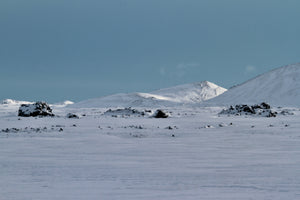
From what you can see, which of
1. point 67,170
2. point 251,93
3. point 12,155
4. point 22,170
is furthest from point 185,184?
point 251,93

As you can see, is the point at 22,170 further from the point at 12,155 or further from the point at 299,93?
the point at 299,93

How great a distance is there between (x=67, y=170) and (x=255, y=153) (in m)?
4.74

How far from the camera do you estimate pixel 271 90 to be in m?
80.8

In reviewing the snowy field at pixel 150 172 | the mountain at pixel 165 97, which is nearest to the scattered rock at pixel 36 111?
the snowy field at pixel 150 172

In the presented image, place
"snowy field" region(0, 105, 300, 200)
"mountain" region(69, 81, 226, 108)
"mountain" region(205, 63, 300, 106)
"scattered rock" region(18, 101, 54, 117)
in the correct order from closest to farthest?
"snowy field" region(0, 105, 300, 200) → "scattered rock" region(18, 101, 54, 117) → "mountain" region(205, 63, 300, 106) → "mountain" region(69, 81, 226, 108)

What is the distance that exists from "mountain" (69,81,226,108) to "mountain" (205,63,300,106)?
1684cm

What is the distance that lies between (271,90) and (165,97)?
4678cm

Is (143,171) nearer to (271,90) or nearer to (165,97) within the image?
(271,90)

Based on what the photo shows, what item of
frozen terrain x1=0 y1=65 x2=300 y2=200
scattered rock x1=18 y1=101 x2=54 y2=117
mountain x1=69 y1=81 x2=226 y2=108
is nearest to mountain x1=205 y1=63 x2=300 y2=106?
mountain x1=69 y1=81 x2=226 y2=108

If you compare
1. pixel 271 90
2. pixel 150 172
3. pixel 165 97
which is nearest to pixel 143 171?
pixel 150 172

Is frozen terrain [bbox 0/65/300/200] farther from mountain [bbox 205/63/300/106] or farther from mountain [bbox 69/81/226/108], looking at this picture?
mountain [bbox 69/81/226/108]

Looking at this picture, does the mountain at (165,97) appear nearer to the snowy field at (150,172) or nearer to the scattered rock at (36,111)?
the scattered rock at (36,111)

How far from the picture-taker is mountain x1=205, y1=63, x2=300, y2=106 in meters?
73.8

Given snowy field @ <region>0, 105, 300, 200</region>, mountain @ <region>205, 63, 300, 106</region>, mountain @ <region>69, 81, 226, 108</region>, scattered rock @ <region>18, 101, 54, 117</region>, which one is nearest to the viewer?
snowy field @ <region>0, 105, 300, 200</region>
